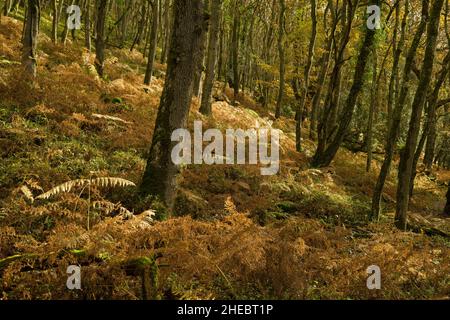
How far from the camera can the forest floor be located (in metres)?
4.06

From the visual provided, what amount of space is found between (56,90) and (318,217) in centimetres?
712

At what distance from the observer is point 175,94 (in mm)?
6320

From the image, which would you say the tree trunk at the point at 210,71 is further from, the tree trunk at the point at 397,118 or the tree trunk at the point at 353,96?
the tree trunk at the point at 397,118

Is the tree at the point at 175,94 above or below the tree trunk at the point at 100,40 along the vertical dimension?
below

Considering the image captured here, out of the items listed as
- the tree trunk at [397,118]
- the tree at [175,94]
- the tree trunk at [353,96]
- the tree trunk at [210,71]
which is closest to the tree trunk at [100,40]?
the tree trunk at [210,71]

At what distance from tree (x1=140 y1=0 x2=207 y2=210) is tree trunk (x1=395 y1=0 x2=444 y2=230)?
17.1 ft

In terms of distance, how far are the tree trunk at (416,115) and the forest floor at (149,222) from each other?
983 mm

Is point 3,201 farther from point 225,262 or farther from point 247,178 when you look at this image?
point 247,178

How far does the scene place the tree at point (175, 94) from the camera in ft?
20.5

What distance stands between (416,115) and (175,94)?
18.7ft

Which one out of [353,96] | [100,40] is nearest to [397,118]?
[353,96]

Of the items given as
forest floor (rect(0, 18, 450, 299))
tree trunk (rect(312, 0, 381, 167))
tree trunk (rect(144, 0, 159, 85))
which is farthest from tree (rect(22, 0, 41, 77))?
tree trunk (rect(312, 0, 381, 167))

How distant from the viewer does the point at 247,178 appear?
33.1 ft
